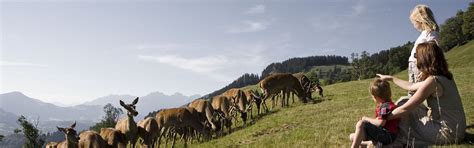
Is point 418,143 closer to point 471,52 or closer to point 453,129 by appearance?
point 453,129

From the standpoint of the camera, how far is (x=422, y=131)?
7.64 metres

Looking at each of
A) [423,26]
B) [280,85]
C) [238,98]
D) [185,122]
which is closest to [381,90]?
[423,26]

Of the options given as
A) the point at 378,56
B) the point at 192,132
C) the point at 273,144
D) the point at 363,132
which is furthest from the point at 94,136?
the point at 378,56

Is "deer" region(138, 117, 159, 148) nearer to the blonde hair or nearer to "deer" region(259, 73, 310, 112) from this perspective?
"deer" region(259, 73, 310, 112)

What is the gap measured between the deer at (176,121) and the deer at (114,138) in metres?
3.82

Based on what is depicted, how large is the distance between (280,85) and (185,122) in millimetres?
8696

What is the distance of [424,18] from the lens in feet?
31.7

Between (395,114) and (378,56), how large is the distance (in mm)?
143093

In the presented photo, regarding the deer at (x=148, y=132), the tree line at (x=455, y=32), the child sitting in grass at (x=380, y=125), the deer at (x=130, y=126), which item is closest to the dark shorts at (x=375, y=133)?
the child sitting in grass at (x=380, y=125)

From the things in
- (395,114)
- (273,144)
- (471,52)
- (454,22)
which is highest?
(454,22)

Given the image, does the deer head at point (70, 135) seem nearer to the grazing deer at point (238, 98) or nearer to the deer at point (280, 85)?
the grazing deer at point (238, 98)

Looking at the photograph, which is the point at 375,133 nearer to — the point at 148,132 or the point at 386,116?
the point at 386,116

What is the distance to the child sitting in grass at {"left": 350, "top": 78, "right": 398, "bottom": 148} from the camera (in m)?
7.35

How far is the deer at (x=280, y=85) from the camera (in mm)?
28375
